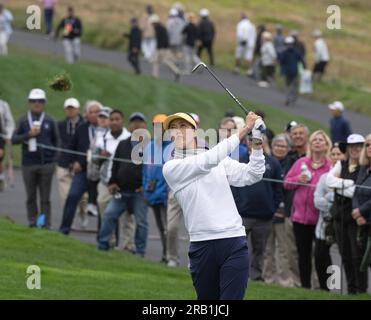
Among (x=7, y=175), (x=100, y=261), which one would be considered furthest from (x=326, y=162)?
(x=7, y=175)

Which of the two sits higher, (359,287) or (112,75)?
(112,75)

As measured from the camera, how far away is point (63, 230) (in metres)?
20.6

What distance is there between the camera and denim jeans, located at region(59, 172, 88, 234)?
67.3 ft

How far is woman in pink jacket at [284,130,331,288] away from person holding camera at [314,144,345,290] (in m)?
0.17

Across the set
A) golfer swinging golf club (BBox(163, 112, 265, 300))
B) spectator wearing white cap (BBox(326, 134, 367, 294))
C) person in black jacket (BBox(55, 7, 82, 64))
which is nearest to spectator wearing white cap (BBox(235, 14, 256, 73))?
person in black jacket (BBox(55, 7, 82, 64))

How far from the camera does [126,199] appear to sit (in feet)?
63.4

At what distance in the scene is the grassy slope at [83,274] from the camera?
15.1 meters

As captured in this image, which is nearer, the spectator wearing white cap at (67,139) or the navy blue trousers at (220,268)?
the navy blue trousers at (220,268)

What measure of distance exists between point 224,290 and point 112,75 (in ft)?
88.2

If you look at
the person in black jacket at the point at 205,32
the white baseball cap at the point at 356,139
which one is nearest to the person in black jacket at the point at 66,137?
the white baseball cap at the point at 356,139

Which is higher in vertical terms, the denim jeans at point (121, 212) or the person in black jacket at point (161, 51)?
the person in black jacket at point (161, 51)

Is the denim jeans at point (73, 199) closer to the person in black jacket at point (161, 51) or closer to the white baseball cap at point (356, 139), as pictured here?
the white baseball cap at point (356, 139)

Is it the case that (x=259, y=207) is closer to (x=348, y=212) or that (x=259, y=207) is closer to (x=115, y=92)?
(x=348, y=212)
